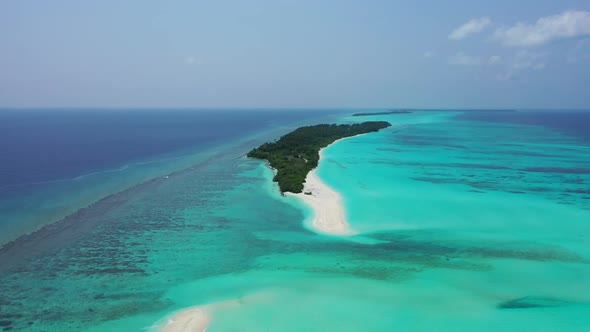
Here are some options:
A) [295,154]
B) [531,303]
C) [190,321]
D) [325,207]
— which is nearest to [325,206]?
[325,207]

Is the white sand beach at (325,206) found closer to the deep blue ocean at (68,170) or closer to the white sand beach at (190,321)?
the white sand beach at (190,321)

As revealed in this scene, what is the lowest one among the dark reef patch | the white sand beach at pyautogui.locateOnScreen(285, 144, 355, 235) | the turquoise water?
the dark reef patch

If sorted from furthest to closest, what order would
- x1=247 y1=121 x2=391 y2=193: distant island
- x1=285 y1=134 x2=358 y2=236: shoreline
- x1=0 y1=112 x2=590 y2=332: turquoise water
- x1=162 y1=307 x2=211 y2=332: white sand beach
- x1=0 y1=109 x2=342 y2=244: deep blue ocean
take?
x1=247 y1=121 x2=391 y2=193: distant island, x1=0 y1=109 x2=342 y2=244: deep blue ocean, x1=285 y1=134 x2=358 y2=236: shoreline, x1=0 y1=112 x2=590 y2=332: turquoise water, x1=162 y1=307 x2=211 y2=332: white sand beach

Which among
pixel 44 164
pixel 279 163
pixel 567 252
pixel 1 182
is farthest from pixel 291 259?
pixel 44 164

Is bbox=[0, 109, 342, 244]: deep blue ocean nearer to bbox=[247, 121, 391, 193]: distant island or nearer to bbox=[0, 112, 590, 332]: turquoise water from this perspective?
bbox=[0, 112, 590, 332]: turquoise water

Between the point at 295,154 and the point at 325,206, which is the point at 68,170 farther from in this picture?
the point at 325,206

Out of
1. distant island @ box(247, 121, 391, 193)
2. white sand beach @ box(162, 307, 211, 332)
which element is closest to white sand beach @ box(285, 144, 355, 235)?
distant island @ box(247, 121, 391, 193)
